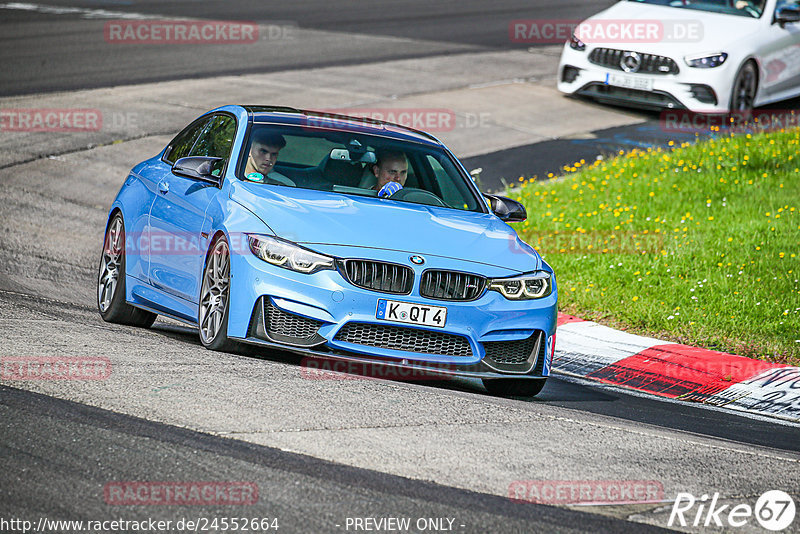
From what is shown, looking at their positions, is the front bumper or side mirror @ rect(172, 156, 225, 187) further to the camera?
→ side mirror @ rect(172, 156, 225, 187)

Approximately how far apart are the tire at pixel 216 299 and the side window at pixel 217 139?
3.54 feet

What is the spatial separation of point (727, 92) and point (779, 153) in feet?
8.91

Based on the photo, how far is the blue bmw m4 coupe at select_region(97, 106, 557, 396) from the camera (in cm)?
689

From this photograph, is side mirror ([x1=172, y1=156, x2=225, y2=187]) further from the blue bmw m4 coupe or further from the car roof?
the car roof

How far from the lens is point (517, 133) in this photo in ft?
57.6

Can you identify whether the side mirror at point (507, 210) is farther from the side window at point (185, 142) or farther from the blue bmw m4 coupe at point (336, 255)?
the side window at point (185, 142)

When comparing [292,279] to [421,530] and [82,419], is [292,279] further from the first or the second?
[421,530]

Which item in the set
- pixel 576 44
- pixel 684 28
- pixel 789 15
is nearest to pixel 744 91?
pixel 684 28

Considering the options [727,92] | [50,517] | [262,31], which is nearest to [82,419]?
[50,517]

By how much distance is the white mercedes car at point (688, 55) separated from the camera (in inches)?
695

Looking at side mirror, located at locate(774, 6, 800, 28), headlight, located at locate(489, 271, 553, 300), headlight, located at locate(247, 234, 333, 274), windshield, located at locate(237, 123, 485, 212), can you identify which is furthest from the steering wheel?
side mirror, located at locate(774, 6, 800, 28)

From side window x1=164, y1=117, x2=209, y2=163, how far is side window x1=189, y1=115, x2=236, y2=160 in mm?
104

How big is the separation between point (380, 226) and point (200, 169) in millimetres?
1411

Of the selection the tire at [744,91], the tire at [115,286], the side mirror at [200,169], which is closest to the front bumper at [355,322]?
the side mirror at [200,169]
